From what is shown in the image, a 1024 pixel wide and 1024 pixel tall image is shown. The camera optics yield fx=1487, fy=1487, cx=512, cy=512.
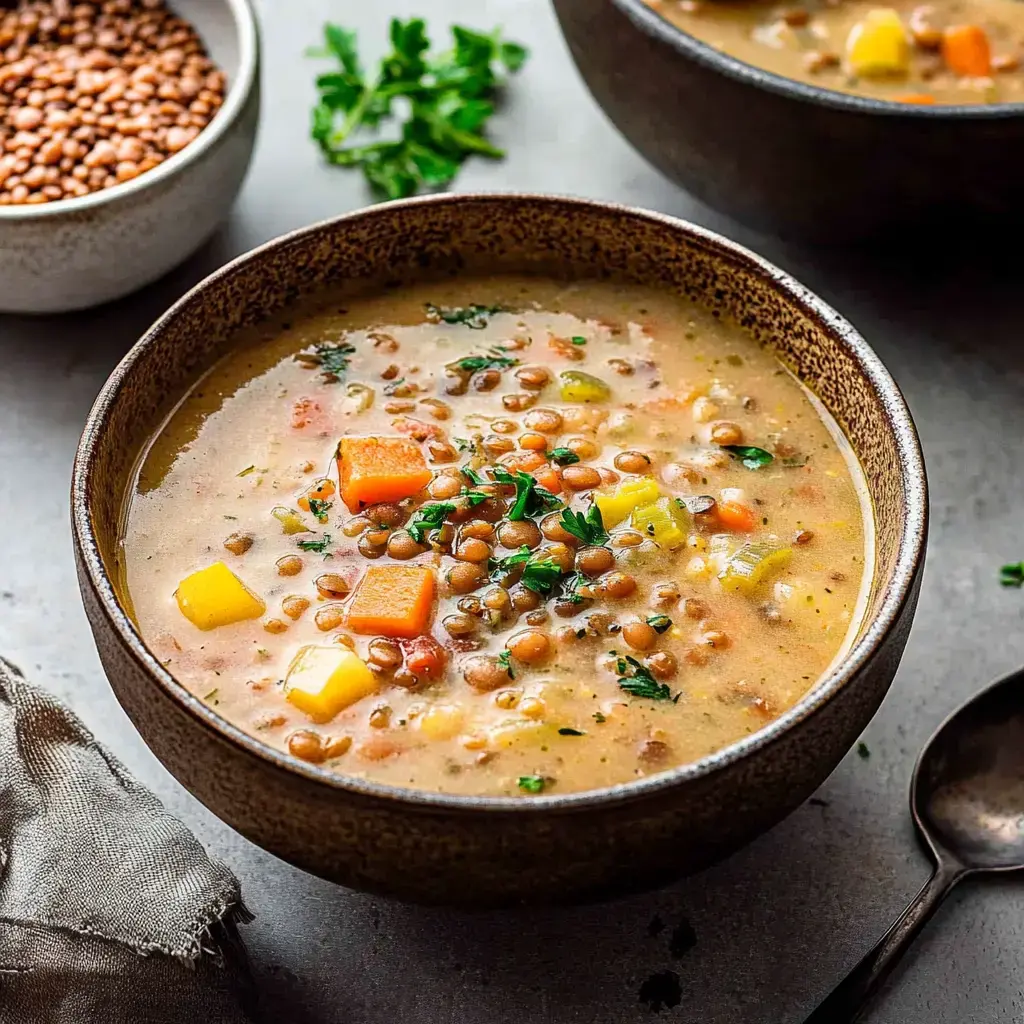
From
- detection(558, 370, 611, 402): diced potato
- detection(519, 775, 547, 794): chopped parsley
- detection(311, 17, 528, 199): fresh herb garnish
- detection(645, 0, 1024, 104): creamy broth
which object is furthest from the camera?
detection(311, 17, 528, 199): fresh herb garnish

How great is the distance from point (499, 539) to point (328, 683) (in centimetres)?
40

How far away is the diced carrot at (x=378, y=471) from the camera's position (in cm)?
248

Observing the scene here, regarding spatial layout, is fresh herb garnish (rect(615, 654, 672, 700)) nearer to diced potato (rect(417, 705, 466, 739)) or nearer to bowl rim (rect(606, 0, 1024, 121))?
diced potato (rect(417, 705, 466, 739))

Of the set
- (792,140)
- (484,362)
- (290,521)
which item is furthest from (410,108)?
(290,521)

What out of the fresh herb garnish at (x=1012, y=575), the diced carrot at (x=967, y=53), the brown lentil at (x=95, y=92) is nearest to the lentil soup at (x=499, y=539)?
the fresh herb garnish at (x=1012, y=575)

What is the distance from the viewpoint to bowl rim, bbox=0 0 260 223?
3107 mm

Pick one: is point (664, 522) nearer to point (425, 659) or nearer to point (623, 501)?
point (623, 501)

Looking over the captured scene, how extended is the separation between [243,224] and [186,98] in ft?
1.07

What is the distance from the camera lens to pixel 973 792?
2609 mm

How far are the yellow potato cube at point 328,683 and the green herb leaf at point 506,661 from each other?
193 mm

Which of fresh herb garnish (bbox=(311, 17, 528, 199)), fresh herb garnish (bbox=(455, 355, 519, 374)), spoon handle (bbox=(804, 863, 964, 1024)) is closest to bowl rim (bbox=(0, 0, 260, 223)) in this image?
fresh herb garnish (bbox=(311, 17, 528, 199))

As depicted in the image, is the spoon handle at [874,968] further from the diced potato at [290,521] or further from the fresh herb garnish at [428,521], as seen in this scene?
the diced potato at [290,521]

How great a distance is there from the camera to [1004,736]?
2639 mm

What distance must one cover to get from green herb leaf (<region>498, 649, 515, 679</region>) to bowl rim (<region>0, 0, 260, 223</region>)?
148 centimetres
